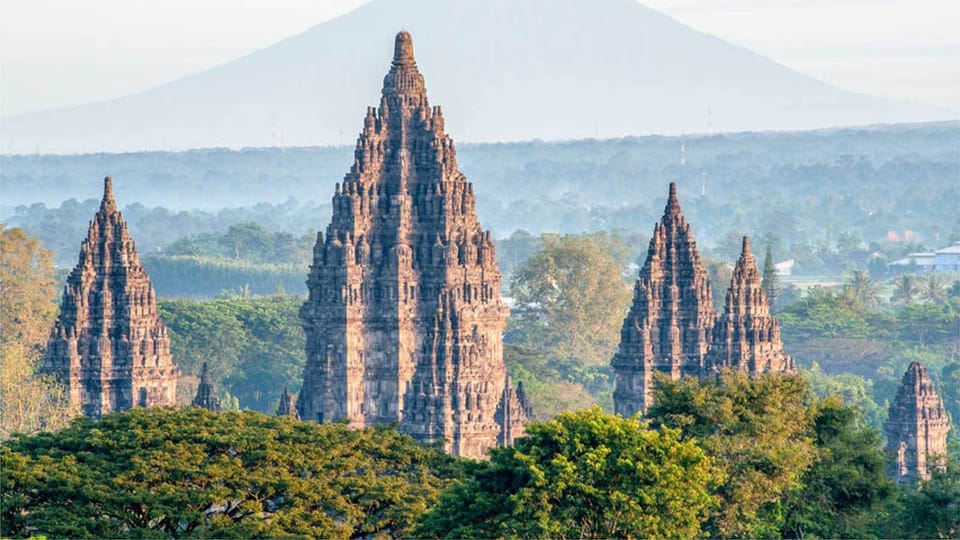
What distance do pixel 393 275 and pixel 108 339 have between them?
8.81 meters

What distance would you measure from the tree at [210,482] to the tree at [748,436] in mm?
5421

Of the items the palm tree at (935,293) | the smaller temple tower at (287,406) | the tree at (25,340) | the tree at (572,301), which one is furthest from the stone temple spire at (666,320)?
the palm tree at (935,293)

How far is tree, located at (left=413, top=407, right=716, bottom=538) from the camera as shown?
207 ft

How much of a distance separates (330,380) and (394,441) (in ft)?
90.4

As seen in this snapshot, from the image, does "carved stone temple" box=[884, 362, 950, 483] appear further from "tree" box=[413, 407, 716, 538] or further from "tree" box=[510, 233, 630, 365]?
"tree" box=[510, 233, 630, 365]

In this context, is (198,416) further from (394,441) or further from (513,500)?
(513,500)

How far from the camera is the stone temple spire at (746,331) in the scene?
331 feet

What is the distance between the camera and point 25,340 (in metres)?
128

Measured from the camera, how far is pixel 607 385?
485ft

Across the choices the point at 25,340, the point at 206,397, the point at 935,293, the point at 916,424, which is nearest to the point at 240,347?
the point at 25,340

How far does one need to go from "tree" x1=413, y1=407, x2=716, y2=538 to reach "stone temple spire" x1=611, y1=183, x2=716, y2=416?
124 feet

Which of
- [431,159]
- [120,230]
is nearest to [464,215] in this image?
[431,159]

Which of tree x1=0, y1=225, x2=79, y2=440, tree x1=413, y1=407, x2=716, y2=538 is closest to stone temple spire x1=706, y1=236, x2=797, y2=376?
tree x1=0, y1=225, x2=79, y2=440

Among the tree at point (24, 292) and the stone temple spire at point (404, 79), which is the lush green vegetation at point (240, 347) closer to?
the tree at point (24, 292)
